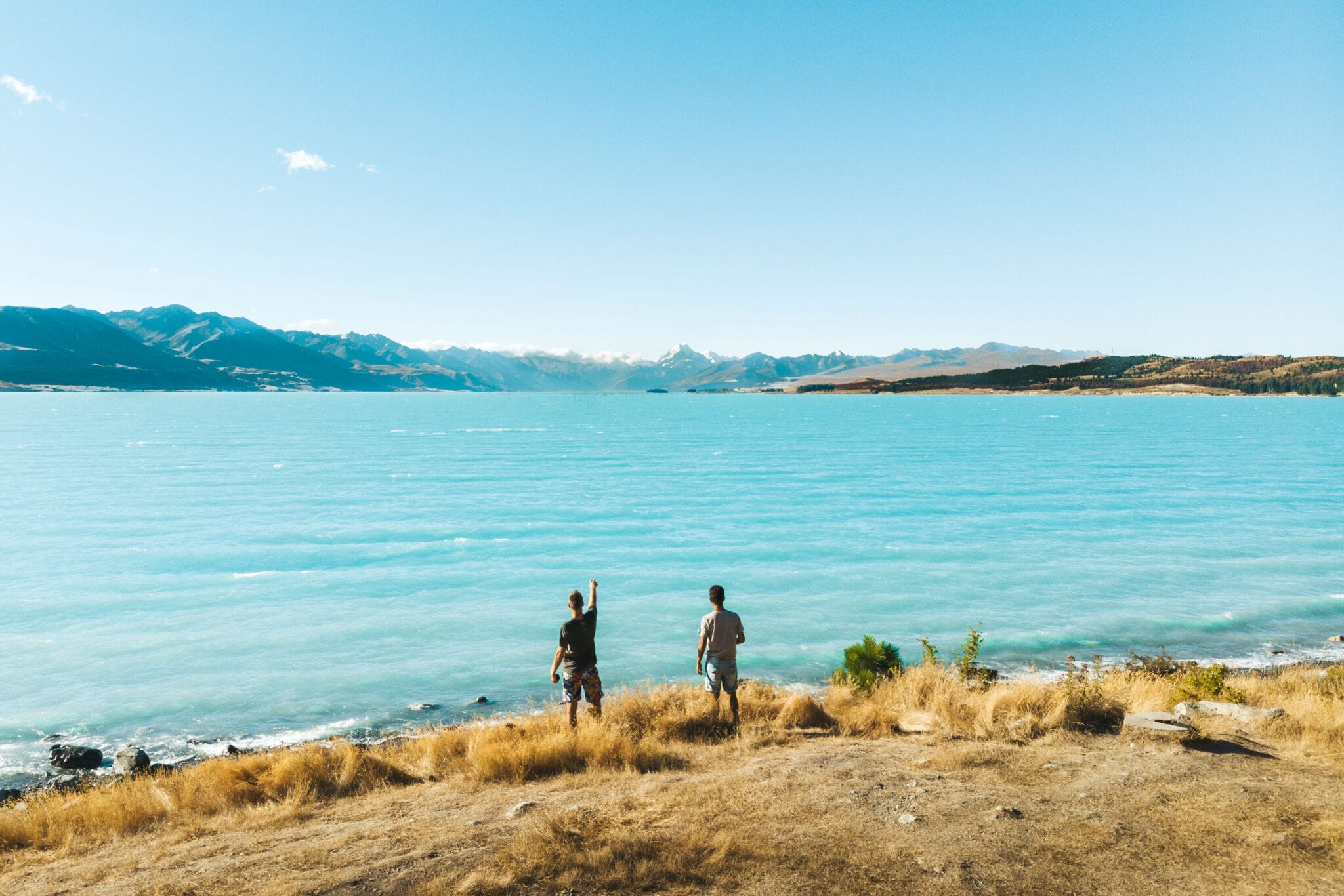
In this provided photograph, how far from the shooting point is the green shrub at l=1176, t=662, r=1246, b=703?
39.1 ft

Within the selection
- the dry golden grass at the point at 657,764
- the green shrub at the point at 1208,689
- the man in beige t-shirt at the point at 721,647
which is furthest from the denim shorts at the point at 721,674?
the green shrub at the point at 1208,689

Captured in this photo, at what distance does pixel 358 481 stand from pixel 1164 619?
1985 inches

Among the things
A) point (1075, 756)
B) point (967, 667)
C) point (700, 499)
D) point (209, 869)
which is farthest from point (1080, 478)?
point (209, 869)

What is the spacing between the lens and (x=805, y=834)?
725cm

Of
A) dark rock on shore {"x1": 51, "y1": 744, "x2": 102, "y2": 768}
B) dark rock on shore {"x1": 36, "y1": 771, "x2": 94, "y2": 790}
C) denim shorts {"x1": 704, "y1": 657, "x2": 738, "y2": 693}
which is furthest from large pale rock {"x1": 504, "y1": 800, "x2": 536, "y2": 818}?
dark rock on shore {"x1": 51, "y1": 744, "x2": 102, "y2": 768}

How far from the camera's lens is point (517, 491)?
48250mm

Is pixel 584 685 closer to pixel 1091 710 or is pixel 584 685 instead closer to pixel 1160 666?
pixel 1091 710

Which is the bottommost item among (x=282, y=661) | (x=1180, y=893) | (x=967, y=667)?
(x=282, y=661)

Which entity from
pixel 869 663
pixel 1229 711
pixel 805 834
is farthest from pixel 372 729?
pixel 1229 711

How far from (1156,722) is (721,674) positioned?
641 cm

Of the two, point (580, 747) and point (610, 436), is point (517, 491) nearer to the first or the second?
point (580, 747)

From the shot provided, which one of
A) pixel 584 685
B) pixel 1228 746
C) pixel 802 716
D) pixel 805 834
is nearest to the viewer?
pixel 805 834

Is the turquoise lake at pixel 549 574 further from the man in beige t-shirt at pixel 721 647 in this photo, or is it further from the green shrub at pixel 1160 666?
the man in beige t-shirt at pixel 721 647

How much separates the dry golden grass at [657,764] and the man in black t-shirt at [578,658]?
432mm
